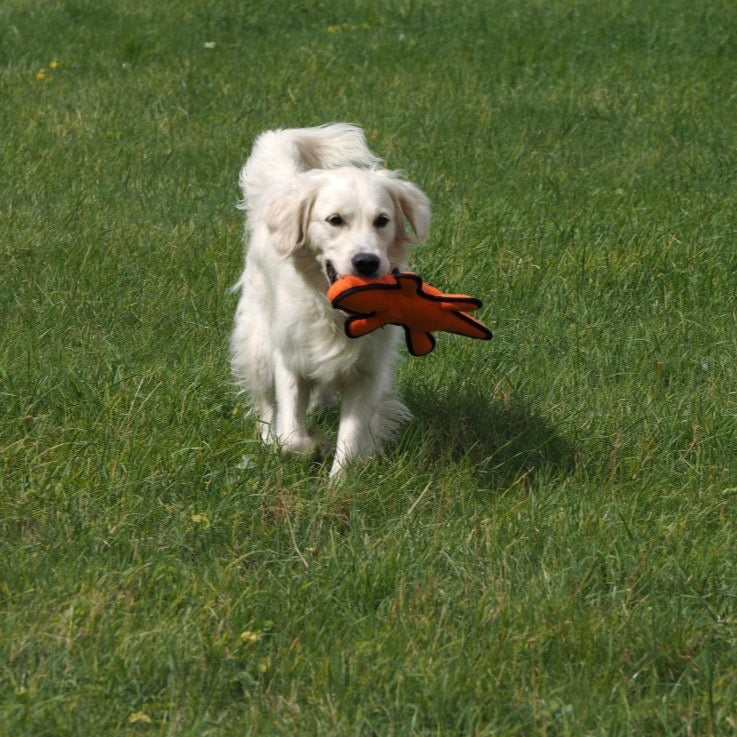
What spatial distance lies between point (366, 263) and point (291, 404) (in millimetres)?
683

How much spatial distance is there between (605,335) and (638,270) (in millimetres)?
707

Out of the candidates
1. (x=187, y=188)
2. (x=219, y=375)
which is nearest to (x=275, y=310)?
(x=219, y=375)

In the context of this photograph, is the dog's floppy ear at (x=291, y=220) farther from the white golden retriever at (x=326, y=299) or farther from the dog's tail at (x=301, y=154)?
the dog's tail at (x=301, y=154)

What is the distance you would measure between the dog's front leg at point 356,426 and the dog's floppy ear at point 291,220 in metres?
Answer: 0.54

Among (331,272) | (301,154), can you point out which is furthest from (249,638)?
(301,154)

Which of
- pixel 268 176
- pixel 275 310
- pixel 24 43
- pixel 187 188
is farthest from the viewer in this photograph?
pixel 24 43

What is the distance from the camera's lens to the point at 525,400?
518cm

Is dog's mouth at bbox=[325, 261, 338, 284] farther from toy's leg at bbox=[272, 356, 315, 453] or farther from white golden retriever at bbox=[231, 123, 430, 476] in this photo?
toy's leg at bbox=[272, 356, 315, 453]

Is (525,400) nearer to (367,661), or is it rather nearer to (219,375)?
(219,375)

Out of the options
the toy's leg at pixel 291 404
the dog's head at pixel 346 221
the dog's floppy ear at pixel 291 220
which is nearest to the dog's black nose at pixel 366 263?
the dog's head at pixel 346 221

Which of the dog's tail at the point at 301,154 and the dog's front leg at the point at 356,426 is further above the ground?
the dog's tail at the point at 301,154

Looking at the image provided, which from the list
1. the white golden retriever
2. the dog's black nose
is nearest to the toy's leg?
the white golden retriever

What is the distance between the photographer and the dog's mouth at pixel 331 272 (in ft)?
15.4

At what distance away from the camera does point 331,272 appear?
4707 millimetres
